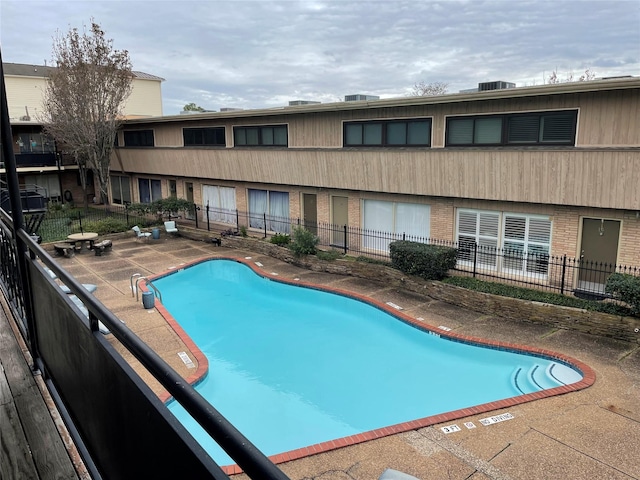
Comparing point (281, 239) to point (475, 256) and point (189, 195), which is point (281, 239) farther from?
point (189, 195)

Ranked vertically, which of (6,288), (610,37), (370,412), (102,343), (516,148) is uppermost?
(610,37)

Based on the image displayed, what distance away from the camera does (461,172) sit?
1575 cm

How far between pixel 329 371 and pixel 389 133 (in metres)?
9.96

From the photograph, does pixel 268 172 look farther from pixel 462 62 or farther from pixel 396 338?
pixel 462 62

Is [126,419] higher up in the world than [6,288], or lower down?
higher up

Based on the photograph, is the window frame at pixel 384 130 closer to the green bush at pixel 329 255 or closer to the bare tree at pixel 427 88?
the green bush at pixel 329 255

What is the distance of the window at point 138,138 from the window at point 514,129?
20487 mm

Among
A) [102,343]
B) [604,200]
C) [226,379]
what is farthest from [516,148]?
[102,343]

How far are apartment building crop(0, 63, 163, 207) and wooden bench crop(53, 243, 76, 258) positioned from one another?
9693 mm

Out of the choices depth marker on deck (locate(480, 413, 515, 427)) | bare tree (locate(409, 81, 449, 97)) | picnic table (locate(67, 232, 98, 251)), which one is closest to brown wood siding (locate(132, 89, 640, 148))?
picnic table (locate(67, 232, 98, 251))

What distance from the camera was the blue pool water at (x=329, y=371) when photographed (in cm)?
938

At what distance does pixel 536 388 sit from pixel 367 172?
34.4ft

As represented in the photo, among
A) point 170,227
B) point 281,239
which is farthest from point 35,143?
point 281,239

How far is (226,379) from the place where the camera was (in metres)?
10.9
